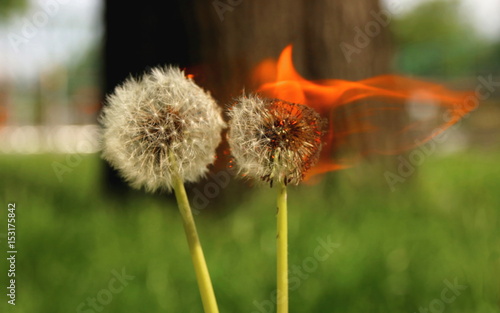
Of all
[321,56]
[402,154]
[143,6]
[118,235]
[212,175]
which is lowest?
[118,235]

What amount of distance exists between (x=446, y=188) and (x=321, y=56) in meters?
1.38

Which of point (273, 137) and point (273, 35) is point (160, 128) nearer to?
point (273, 137)

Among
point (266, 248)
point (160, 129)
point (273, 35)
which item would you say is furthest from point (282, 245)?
point (273, 35)

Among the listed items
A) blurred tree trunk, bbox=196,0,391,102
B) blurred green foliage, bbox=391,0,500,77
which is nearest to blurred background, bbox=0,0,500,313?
blurred tree trunk, bbox=196,0,391,102

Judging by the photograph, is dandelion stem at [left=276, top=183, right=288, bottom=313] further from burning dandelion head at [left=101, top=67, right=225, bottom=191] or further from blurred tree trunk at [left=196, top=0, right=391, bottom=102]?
blurred tree trunk at [left=196, top=0, right=391, bottom=102]

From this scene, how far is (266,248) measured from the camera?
229 centimetres

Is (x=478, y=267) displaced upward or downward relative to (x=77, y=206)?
downward

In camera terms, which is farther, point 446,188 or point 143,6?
point 446,188

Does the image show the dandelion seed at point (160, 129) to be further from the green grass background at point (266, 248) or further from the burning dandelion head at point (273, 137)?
the green grass background at point (266, 248)

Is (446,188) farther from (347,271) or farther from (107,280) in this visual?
(107,280)

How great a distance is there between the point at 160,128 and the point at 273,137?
16 cm

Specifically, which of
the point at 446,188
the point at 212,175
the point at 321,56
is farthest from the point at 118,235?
the point at 446,188

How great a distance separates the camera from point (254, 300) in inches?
71.1

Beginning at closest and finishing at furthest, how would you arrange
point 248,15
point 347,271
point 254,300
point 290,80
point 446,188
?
point 290,80 < point 254,300 < point 347,271 < point 248,15 < point 446,188
